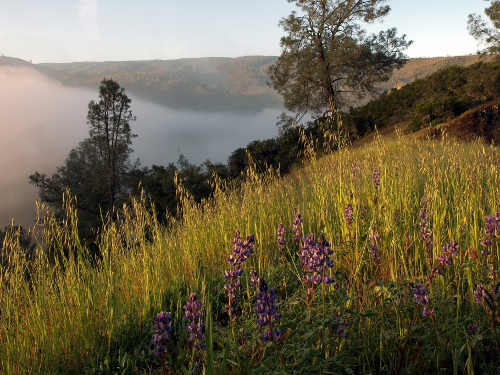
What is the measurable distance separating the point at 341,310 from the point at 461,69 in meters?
20.7

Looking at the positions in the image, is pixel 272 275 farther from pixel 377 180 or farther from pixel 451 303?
pixel 377 180

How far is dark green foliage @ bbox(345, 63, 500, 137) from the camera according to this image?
14.3m

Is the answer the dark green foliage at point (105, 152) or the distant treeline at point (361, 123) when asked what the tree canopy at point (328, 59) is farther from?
the dark green foliage at point (105, 152)

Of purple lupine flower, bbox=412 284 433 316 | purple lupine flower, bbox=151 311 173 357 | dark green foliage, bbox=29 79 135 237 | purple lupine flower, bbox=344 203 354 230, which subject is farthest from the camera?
dark green foliage, bbox=29 79 135 237

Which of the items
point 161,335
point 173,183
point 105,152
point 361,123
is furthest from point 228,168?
point 161,335

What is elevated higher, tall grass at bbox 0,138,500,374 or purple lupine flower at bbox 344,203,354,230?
purple lupine flower at bbox 344,203,354,230

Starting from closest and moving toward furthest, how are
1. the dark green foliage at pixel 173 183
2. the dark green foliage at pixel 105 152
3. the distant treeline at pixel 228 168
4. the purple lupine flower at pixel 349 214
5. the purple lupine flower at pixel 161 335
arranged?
the purple lupine flower at pixel 161 335 < the purple lupine flower at pixel 349 214 < the dark green foliage at pixel 173 183 < the distant treeline at pixel 228 168 < the dark green foliage at pixel 105 152

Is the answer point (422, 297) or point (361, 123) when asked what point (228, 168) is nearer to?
point (361, 123)

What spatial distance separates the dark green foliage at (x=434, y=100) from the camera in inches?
565

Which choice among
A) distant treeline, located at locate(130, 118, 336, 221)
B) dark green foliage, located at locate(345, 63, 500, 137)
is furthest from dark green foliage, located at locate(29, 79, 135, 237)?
dark green foliage, located at locate(345, 63, 500, 137)

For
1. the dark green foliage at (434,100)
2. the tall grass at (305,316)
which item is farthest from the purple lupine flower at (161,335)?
the dark green foliage at (434,100)

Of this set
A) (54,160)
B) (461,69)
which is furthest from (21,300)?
(54,160)

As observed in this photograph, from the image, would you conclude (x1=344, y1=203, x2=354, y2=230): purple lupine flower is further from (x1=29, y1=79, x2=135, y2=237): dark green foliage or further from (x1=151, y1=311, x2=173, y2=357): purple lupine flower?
(x1=29, y1=79, x2=135, y2=237): dark green foliage

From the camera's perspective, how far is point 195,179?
52.5ft
